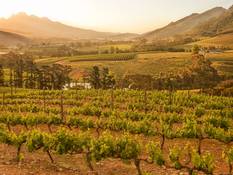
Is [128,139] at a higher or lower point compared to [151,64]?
higher

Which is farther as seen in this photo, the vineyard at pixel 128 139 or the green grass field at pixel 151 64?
the green grass field at pixel 151 64

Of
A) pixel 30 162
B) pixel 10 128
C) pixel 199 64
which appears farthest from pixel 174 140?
pixel 199 64

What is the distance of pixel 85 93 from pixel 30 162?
113ft

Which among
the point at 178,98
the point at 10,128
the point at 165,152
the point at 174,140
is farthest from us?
the point at 178,98

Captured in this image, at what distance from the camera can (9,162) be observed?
2067 centimetres

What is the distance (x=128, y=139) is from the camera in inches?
756

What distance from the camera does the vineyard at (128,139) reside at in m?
19.0

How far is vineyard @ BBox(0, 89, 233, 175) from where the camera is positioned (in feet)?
62.3

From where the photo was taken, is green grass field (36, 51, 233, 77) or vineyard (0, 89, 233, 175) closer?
vineyard (0, 89, 233, 175)

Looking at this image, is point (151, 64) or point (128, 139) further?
point (151, 64)

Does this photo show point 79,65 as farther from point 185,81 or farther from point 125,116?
point 125,116

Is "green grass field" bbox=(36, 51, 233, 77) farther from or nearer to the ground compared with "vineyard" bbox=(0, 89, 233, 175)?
nearer to the ground

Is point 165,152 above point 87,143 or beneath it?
beneath

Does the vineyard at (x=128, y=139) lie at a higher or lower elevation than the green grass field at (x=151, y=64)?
higher
